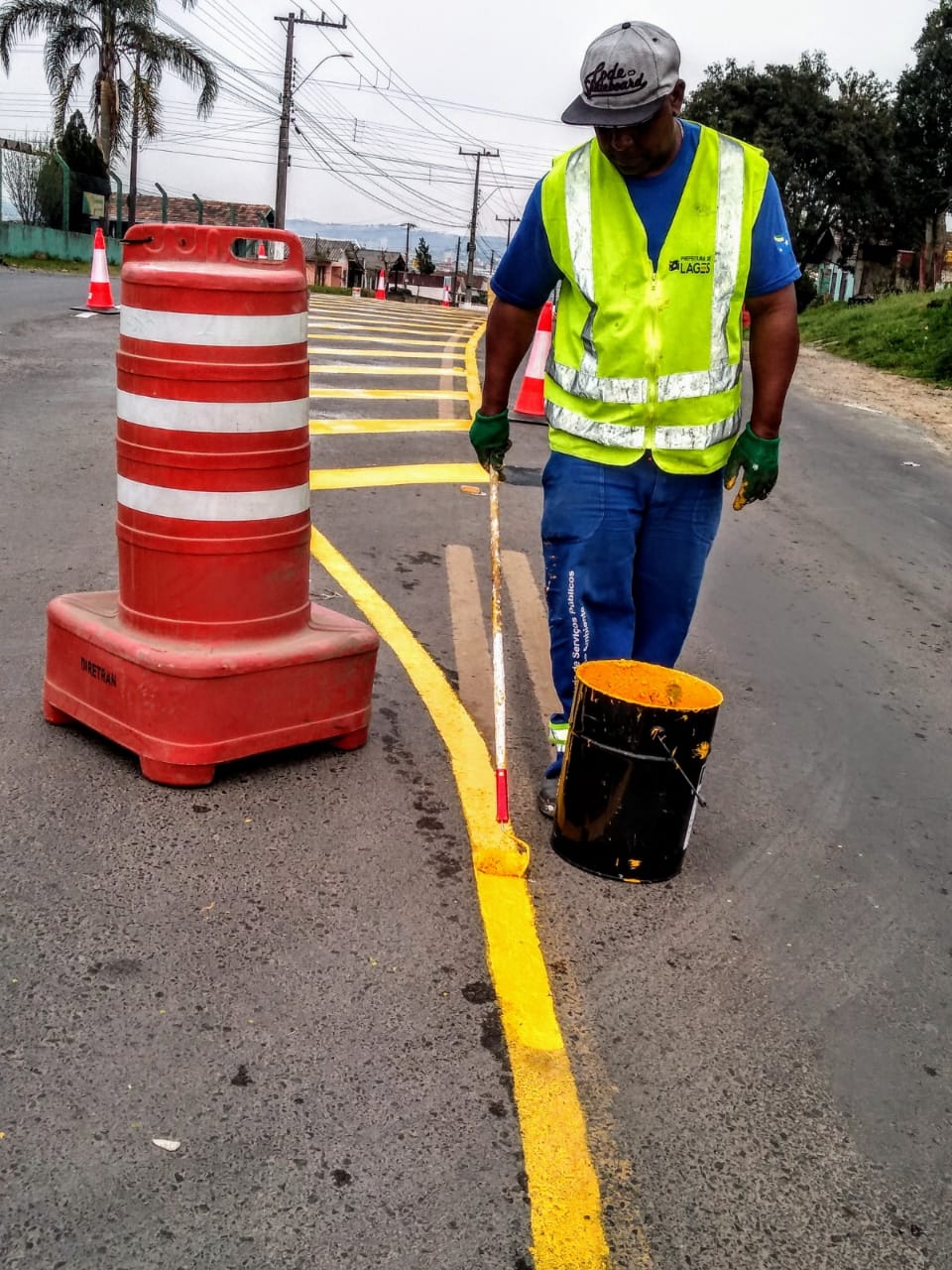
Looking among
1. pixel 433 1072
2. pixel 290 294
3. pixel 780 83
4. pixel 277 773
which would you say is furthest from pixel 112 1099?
pixel 780 83

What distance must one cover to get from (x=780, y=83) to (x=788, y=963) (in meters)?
52.1

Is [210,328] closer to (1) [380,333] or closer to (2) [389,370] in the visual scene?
(2) [389,370]

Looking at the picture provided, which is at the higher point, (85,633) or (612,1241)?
(85,633)

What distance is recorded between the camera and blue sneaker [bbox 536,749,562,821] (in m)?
3.74

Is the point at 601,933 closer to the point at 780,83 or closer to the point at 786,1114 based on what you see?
the point at 786,1114

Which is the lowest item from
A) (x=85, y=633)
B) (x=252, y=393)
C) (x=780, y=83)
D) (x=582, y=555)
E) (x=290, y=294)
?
(x=85, y=633)

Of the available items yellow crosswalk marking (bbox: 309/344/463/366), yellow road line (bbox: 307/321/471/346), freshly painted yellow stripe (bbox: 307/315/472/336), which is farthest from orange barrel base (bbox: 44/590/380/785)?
freshly painted yellow stripe (bbox: 307/315/472/336)

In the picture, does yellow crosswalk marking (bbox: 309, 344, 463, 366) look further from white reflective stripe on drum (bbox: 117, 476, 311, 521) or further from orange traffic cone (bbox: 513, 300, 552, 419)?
white reflective stripe on drum (bbox: 117, 476, 311, 521)

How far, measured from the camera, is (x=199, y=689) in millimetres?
3555

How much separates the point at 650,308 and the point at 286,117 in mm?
44769

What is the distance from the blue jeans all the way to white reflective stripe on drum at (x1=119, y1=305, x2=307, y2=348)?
34.5 inches

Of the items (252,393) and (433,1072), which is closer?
(433,1072)

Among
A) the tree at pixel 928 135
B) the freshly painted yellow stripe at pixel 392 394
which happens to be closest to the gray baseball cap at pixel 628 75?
the freshly painted yellow stripe at pixel 392 394

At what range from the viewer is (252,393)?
3.54m
